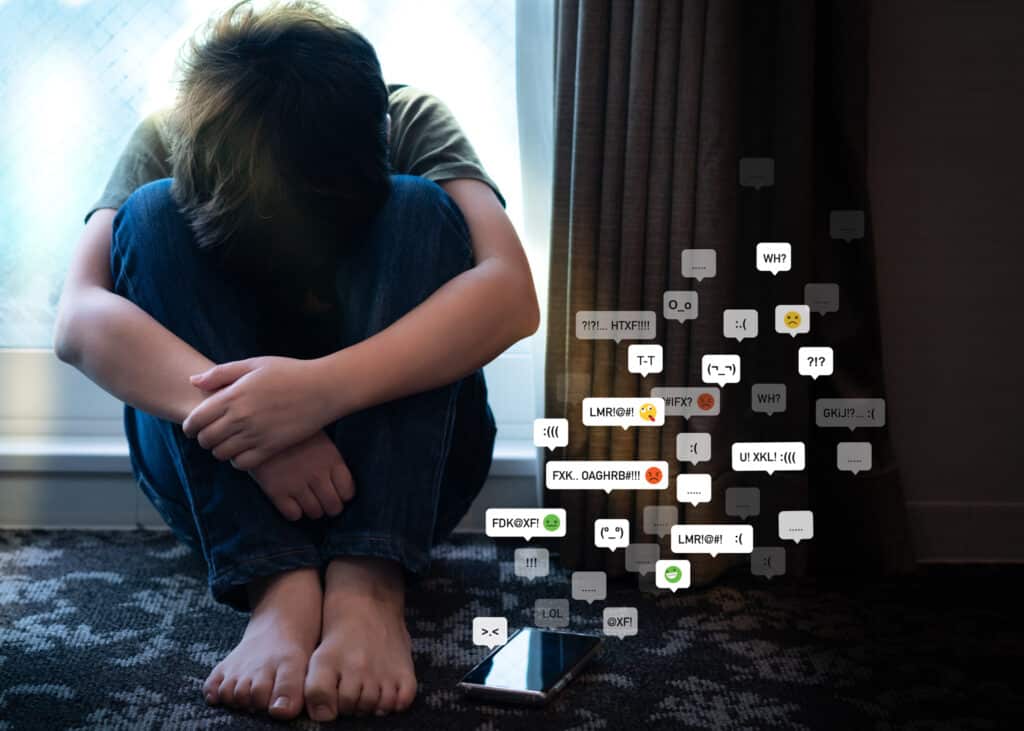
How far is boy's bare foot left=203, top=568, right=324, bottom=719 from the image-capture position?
75cm

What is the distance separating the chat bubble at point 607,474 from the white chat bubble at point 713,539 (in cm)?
6

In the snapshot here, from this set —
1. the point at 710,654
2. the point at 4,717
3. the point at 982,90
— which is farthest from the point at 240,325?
the point at 982,90

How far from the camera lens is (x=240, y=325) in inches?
35.3

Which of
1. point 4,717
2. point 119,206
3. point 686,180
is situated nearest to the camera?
point 4,717

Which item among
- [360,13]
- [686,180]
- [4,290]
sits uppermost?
[360,13]

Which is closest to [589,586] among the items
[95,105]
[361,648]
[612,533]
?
[612,533]

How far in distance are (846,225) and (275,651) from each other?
863 mm

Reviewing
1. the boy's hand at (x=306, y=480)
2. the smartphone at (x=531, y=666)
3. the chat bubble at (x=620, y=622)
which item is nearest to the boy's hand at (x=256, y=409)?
the boy's hand at (x=306, y=480)

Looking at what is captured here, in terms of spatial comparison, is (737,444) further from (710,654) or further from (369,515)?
(369,515)

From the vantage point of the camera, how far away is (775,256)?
1190 mm

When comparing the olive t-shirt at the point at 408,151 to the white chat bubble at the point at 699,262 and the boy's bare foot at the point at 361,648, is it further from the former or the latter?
the boy's bare foot at the point at 361,648

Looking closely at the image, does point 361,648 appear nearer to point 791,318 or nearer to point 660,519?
point 660,519

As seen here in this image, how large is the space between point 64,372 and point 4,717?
0.83 m

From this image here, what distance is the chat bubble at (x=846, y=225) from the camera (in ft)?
4.01
